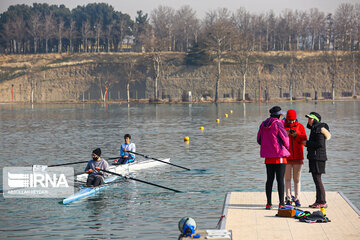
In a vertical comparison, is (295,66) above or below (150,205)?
above

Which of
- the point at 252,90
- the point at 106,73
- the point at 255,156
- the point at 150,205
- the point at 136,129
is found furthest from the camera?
the point at 106,73

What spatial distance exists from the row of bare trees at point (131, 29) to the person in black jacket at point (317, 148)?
144728mm

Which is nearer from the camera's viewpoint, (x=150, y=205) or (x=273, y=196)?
(x=273, y=196)

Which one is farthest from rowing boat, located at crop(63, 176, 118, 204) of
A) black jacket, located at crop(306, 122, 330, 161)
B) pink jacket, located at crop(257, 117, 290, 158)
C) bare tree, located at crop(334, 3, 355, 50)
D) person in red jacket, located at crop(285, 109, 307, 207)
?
bare tree, located at crop(334, 3, 355, 50)

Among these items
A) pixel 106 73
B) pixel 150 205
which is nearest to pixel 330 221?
pixel 150 205

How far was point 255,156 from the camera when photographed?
1220 inches

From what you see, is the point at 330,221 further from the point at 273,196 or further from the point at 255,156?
the point at 255,156

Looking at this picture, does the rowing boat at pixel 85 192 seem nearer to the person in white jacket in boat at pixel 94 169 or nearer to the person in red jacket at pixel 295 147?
the person in white jacket in boat at pixel 94 169

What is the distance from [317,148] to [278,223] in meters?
2.59

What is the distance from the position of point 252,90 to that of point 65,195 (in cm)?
12063

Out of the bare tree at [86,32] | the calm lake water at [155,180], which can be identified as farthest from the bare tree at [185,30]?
the calm lake water at [155,180]

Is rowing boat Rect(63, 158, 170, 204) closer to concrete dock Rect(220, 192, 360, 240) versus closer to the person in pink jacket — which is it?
concrete dock Rect(220, 192, 360, 240)

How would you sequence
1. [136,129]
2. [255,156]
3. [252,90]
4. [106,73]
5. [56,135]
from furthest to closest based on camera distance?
[106,73] < [252,90] < [136,129] < [56,135] < [255,156]

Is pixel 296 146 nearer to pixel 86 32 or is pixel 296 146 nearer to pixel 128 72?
pixel 128 72
